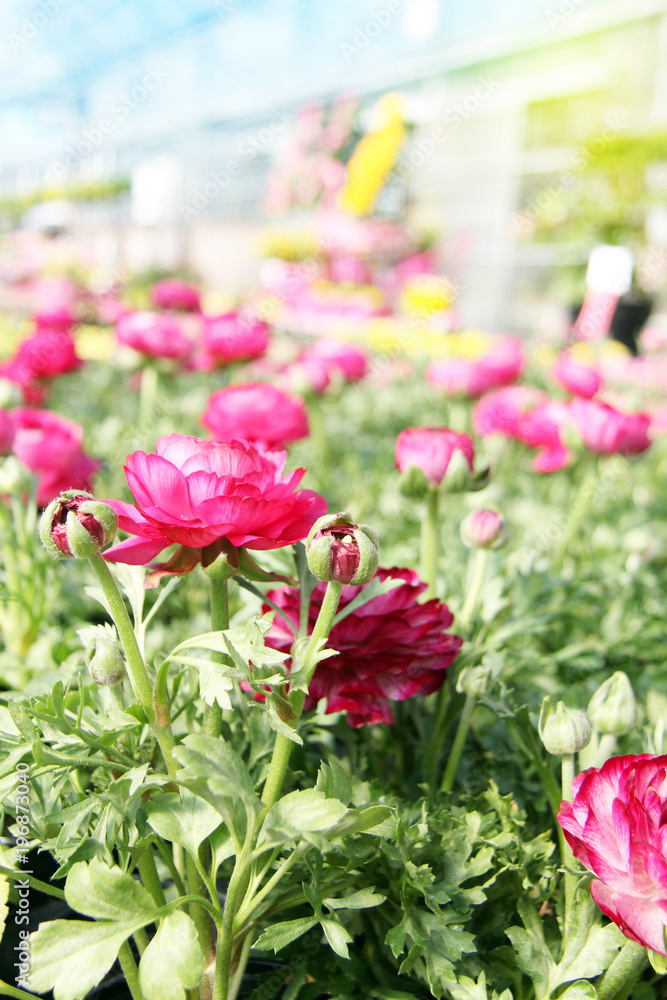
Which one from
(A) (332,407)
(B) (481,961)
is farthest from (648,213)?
(B) (481,961)

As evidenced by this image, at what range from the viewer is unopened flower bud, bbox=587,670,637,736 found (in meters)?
0.46

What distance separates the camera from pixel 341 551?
377 millimetres

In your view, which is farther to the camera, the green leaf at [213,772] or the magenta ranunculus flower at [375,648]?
the magenta ranunculus flower at [375,648]

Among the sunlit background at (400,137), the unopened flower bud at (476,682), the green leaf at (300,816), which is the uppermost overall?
the sunlit background at (400,137)

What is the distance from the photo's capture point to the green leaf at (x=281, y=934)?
1.30ft

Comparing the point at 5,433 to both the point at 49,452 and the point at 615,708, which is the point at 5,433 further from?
the point at 615,708

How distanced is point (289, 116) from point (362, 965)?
10.1 m

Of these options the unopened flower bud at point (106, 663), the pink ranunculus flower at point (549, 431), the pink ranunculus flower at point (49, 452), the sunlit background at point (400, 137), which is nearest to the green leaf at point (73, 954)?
the unopened flower bud at point (106, 663)

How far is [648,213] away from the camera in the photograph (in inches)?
184

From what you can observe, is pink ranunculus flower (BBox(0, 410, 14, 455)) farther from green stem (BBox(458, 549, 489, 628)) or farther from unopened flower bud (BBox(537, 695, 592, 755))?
unopened flower bud (BBox(537, 695, 592, 755))

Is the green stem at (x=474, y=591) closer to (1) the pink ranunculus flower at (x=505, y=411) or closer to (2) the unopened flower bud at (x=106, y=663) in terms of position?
(2) the unopened flower bud at (x=106, y=663)

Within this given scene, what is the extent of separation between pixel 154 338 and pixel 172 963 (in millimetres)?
1184

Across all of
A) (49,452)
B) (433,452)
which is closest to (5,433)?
(49,452)

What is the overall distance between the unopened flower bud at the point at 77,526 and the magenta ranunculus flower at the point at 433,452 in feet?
1.14
